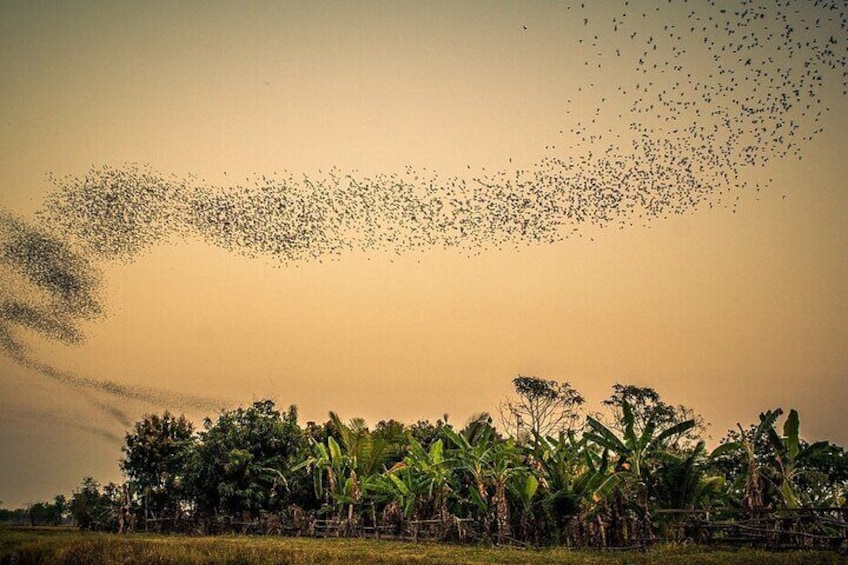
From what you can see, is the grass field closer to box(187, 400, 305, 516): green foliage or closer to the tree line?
the tree line

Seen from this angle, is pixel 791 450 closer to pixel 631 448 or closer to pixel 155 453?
pixel 631 448

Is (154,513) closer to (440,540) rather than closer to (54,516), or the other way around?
(440,540)

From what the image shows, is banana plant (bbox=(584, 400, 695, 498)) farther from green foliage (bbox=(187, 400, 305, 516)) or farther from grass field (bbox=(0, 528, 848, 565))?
green foliage (bbox=(187, 400, 305, 516))

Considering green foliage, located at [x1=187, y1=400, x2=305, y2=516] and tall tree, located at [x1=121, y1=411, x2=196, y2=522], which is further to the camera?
tall tree, located at [x1=121, y1=411, x2=196, y2=522]

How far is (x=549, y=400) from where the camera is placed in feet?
160

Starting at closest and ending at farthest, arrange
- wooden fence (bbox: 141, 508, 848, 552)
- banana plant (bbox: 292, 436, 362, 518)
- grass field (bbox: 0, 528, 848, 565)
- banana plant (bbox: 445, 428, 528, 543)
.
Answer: grass field (bbox: 0, 528, 848, 565), wooden fence (bbox: 141, 508, 848, 552), banana plant (bbox: 445, 428, 528, 543), banana plant (bbox: 292, 436, 362, 518)

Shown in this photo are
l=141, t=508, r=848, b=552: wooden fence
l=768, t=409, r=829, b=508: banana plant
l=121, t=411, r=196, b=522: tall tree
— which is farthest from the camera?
l=121, t=411, r=196, b=522: tall tree

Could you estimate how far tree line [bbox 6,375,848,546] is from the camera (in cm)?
1941

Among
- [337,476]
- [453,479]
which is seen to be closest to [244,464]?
[337,476]

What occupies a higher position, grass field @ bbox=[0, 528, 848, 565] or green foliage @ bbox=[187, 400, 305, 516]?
green foliage @ bbox=[187, 400, 305, 516]

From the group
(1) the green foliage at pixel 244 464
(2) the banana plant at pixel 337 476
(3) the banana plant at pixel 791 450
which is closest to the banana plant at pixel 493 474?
(2) the banana plant at pixel 337 476

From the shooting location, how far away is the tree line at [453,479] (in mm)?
19406

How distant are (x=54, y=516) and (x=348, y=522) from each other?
54113 mm

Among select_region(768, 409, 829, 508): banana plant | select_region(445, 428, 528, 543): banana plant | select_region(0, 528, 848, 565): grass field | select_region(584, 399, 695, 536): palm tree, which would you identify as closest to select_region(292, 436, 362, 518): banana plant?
select_region(445, 428, 528, 543): banana plant
